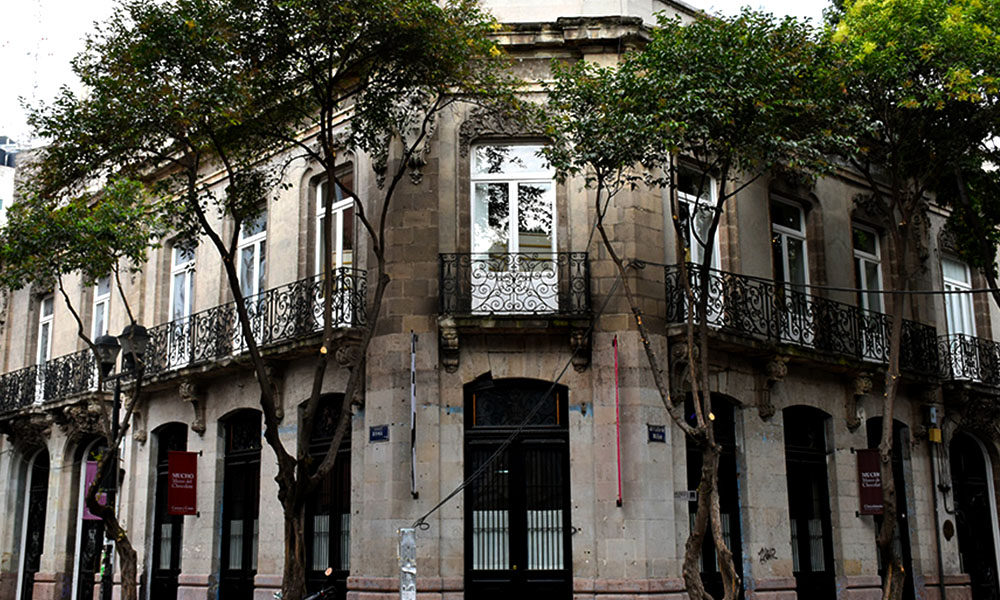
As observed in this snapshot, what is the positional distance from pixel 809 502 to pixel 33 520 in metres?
19.3

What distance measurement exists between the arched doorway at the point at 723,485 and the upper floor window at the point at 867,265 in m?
4.90

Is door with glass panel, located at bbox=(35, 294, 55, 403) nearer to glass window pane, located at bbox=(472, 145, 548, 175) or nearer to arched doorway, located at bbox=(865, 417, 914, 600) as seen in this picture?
glass window pane, located at bbox=(472, 145, 548, 175)

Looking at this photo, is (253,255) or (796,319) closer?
(796,319)

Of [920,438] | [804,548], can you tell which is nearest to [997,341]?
[920,438]

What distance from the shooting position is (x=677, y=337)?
1647cm

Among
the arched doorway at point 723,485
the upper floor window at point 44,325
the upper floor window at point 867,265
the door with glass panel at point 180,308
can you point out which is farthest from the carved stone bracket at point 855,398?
the upper floor window at point 44,325

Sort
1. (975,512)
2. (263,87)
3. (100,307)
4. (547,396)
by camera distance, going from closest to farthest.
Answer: (263,87)
(547,396)
(975,512)
(100,307)

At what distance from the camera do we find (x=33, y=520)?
1070 inches

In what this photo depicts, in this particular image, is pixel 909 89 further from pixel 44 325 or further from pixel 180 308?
pixel 44 325

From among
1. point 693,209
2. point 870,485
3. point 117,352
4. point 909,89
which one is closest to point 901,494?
point 870,485

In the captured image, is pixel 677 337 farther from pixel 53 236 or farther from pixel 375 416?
pixel 53 236

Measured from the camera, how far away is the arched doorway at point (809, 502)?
1847 cm

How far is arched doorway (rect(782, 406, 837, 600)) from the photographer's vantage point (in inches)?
727

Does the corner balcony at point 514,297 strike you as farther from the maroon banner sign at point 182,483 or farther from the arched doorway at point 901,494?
the arched doorway at point 901,494
